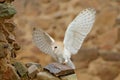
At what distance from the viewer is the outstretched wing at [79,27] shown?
147 cm

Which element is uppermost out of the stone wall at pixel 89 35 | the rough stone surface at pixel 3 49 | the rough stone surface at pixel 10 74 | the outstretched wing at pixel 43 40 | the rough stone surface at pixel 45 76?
the stone wall at pixel 89 35

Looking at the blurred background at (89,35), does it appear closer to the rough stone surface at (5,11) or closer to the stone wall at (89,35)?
the stone wall at (89,35)

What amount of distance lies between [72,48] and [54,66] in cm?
11

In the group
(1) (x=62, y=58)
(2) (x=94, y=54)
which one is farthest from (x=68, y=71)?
(2) (x=94, y=54)

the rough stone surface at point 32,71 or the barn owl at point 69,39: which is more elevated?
the barn owl at point 69,39

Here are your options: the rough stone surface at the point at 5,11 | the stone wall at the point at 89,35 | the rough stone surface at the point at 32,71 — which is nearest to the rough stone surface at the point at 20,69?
the rough stone surface at the point at 32,71

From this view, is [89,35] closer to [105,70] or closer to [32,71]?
[105,70]

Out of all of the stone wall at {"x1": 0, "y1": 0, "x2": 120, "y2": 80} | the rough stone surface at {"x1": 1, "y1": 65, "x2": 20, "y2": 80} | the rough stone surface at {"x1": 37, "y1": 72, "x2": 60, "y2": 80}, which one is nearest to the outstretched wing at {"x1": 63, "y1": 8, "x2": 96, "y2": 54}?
the rough stone surface at {"x1": 37, "y1": 72, "x2": 60, "y2": 80}

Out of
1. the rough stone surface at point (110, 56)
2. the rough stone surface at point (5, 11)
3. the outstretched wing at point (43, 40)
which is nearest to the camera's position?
the rough stone surface at point (5, 11)

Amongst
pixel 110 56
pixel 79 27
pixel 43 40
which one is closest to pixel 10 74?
pixel 43 40

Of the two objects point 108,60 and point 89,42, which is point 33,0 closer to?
point 89,42

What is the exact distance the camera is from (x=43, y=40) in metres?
1.43

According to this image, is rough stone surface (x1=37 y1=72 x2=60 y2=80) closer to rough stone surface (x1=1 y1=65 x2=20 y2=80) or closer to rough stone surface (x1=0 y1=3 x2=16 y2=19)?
rough stone surface (x1=1 y1=65 x2=20 y2=80)

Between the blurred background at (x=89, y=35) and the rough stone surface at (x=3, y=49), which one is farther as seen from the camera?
the blurred background at (x=89, y=35)
